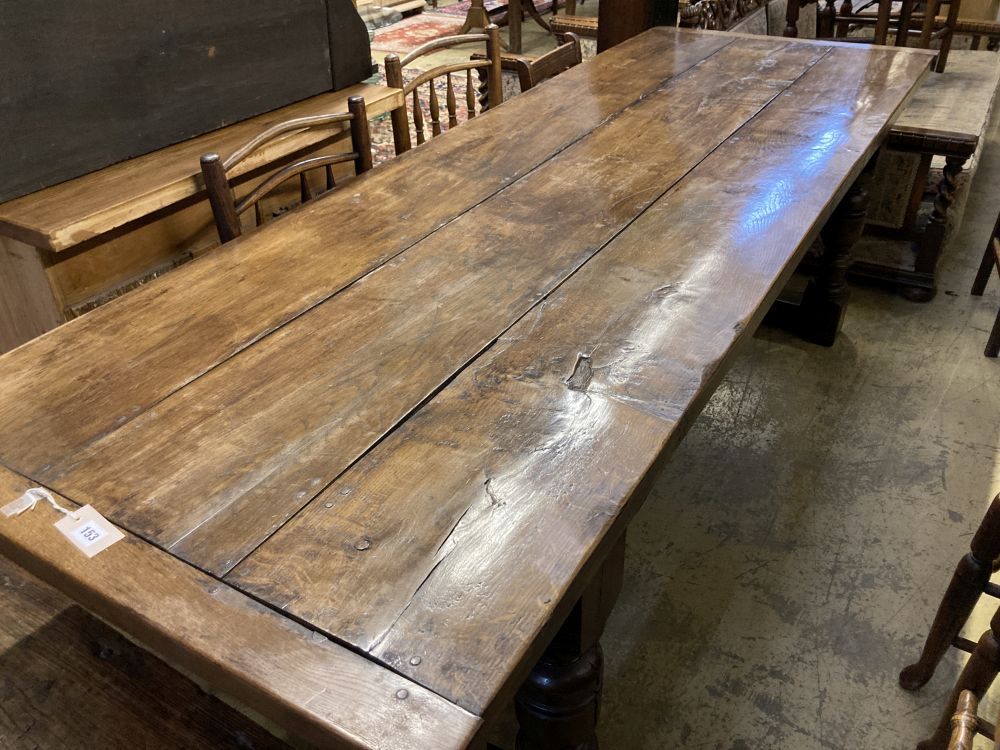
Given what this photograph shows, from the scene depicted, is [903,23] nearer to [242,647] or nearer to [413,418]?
[413,418]

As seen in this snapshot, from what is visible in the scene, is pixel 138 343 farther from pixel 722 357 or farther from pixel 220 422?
pixel 722 357

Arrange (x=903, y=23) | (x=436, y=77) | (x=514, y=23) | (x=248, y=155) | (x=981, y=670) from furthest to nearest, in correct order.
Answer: (x=514, y=23) → (x=903, y=23) → (x=436, y=77) → (x=248, y=155) → (x=981, y=670)

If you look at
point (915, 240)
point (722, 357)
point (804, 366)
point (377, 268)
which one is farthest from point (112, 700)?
point (915, 240)

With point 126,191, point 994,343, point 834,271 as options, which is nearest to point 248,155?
point 126,191

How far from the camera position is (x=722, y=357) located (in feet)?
3.49

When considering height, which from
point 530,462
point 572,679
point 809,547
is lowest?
point 809,547

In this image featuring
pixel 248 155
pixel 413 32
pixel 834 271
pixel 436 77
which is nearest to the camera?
pixel 248 155

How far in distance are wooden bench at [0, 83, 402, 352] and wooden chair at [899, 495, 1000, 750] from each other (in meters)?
1.73

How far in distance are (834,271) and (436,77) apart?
1.29m

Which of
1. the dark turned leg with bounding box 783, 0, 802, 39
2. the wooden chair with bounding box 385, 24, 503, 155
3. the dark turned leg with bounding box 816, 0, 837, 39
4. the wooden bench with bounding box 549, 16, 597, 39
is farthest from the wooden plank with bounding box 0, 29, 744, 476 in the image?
the wooden bench with bounding box 549, 16, 597, 39

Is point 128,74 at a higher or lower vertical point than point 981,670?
higher

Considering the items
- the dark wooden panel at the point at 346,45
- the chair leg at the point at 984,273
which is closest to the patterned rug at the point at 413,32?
the dark wooden panel at the point at 346,45

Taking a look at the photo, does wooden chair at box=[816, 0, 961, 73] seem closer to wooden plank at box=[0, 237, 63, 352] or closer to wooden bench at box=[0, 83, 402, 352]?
wooden bench at box=[0, 83, 402, 352]

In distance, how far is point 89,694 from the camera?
1.01 metres
